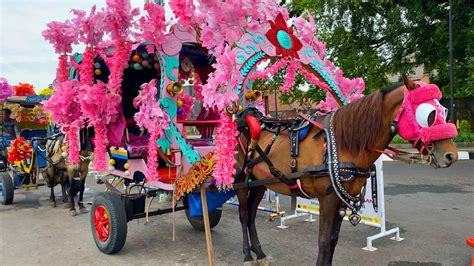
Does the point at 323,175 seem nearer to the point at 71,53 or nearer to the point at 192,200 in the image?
the point at 192,200

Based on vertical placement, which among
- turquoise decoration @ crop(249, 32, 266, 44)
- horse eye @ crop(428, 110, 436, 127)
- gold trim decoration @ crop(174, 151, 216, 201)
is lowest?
gold trim decoration @ crop(174, 151, 216, 201)

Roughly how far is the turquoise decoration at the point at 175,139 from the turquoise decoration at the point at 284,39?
1.32 meters

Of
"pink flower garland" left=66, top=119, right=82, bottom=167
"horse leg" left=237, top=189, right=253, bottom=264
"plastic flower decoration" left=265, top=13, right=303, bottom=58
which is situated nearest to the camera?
"plastic flower decoration" left=265, top=13, right=303, bottom=58

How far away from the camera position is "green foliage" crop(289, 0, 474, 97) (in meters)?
13.9

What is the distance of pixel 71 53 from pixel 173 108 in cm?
181

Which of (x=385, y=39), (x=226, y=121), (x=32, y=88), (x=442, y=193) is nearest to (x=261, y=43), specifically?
(x=226, y=121)

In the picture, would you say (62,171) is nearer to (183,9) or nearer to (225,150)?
(183,9)

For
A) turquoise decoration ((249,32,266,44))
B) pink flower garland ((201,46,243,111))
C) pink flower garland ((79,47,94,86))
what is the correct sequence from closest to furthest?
pink flower garland ((201,46,243,111)), turquoise decoration ((249,32,266,44)), pink flower garland ((79,47,94,86))

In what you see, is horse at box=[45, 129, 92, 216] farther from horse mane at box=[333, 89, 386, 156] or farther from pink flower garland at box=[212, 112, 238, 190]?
horse mane at box=[333, 89, 386, 156]

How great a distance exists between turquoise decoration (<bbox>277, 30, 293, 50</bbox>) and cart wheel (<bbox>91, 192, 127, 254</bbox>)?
8.73 feet

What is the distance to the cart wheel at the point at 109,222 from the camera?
15.3ft

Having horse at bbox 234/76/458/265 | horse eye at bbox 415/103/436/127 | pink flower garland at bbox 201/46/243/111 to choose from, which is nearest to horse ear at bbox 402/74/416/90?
horse at bbox 234/76/458/265

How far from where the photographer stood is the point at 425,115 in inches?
112

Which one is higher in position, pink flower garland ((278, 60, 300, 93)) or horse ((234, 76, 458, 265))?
pink flower garland ((278, 60, 300, 93))
